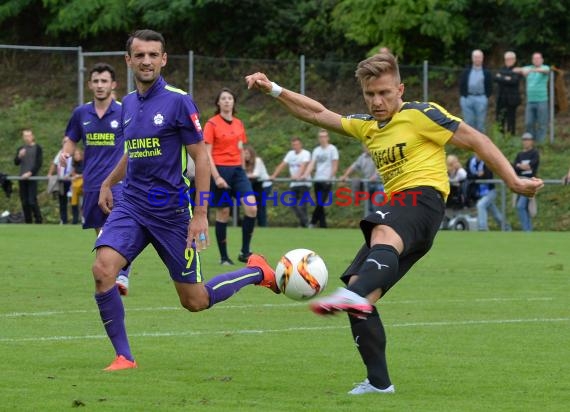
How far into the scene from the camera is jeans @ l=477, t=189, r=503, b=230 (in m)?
25.9

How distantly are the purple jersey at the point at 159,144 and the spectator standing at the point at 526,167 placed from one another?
16.2 meters

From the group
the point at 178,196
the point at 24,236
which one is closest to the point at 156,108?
the point at 178,196

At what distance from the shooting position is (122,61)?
1187 inches

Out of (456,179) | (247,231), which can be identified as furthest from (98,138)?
(456,179)

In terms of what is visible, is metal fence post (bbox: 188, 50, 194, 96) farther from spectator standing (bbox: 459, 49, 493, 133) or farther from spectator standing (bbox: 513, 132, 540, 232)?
spectator standing (bbox: 513, 132, 540, 232)

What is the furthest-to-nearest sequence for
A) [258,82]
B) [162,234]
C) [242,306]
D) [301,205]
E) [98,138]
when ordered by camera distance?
[301,205] < [98,138] < [242,306] < [162,234] < [258,82]

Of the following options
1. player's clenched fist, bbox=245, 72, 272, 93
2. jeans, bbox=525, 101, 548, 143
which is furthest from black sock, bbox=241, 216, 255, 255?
jeans, bbox=525, 101, 548, 143

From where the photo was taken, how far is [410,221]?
746 cm

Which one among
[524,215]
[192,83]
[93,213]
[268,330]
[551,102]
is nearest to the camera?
[268,330]

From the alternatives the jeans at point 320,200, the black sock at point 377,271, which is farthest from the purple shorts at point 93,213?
the jeans at point 320,200

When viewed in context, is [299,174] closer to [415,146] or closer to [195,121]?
[195,121]

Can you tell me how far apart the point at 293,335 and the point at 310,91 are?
19521mm

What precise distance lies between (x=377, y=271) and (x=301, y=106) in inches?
61.8

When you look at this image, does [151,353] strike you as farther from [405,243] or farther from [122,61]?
[122,61]
